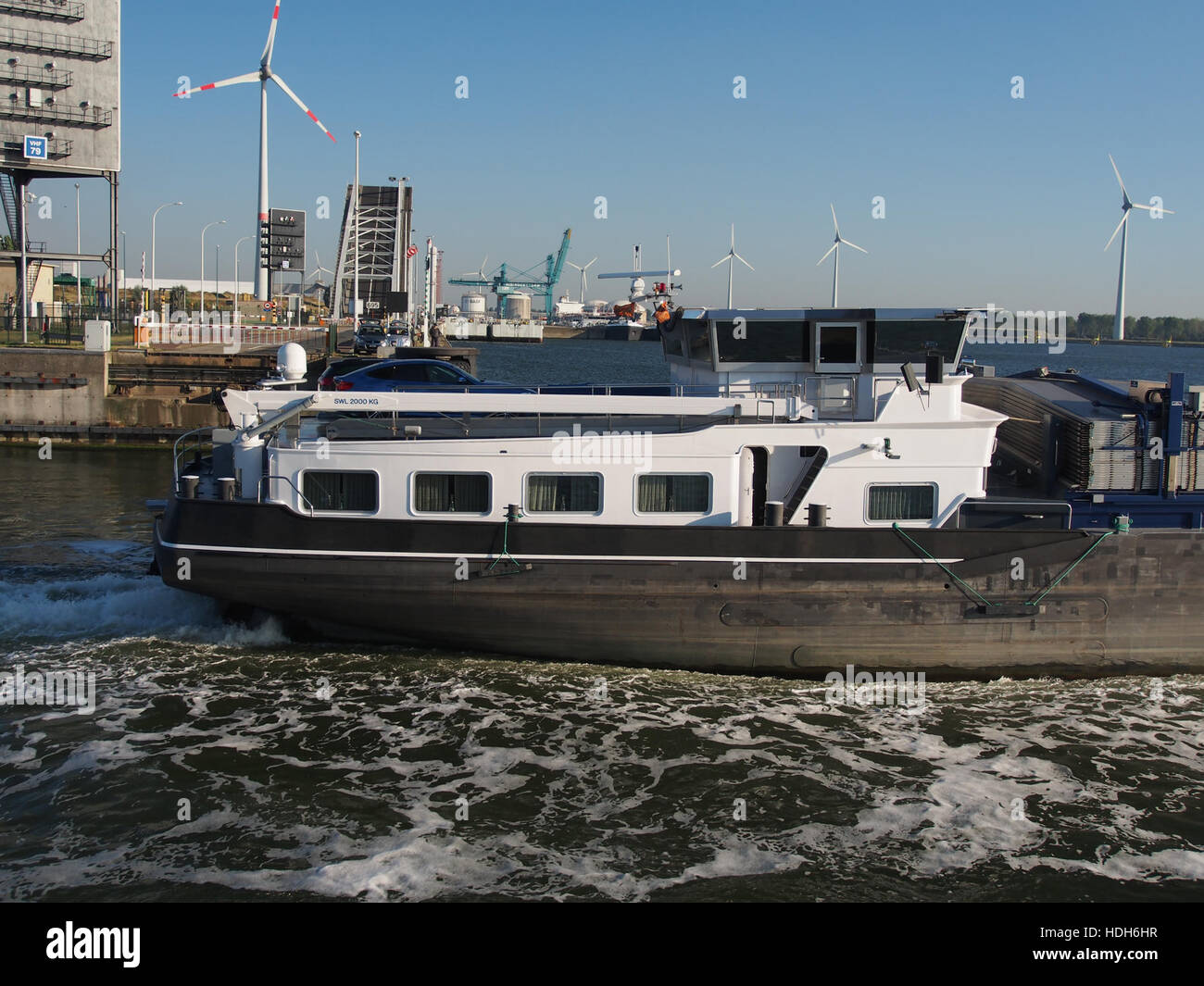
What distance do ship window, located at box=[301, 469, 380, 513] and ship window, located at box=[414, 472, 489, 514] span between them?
2.05ft

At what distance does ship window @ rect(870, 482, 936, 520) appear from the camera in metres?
14.0

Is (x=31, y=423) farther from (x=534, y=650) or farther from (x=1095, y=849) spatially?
(x=1095, y=849)

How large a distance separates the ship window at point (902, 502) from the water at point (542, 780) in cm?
244

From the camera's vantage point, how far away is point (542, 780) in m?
10.8

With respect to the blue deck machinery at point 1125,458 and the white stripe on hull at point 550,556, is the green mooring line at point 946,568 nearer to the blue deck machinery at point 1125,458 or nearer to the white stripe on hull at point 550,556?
the white stripe on hull at point 550,556

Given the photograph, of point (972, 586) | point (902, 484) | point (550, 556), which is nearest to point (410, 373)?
point (550, 556)

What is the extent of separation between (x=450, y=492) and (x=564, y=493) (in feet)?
5.15

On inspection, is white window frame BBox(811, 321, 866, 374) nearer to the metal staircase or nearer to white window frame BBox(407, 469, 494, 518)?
the metal staircase

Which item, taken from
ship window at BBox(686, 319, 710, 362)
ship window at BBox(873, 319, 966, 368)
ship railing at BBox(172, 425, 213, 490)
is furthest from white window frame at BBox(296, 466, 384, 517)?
ship window at BBox(873, 319, 966, 368)

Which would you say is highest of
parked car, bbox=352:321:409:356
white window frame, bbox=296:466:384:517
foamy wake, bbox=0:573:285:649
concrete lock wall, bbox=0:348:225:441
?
parked car, bbox=352:321:409:356

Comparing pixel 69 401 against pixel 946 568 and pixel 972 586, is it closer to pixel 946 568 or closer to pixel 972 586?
pixel 946 568

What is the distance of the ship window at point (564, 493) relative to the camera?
13.8 m

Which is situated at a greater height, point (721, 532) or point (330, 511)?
point (330, 511)
